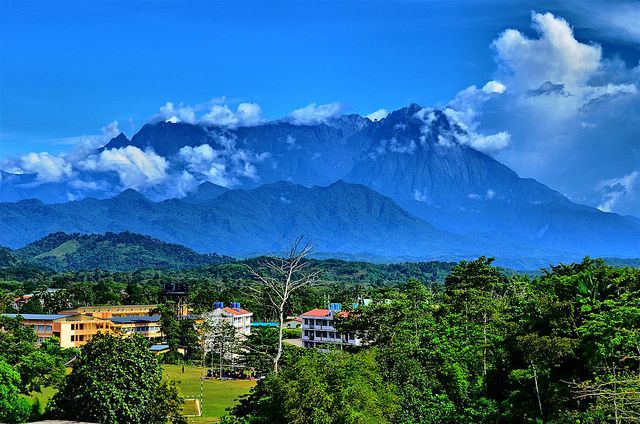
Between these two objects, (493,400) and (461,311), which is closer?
(493,400)

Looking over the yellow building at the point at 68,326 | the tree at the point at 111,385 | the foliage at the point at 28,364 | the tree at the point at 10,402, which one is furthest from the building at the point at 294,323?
the tree at the point at 111,385

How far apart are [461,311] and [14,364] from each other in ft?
79.1

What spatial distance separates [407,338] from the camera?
3562cm

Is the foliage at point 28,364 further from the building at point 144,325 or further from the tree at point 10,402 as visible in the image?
the building at point 144,325

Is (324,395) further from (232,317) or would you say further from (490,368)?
(232,317)

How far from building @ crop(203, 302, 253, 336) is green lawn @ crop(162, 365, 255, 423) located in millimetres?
12768

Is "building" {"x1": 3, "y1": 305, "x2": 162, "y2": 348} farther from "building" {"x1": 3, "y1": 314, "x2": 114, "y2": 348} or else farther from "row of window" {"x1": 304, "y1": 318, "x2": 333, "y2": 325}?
"row of window" {"x1": 304, "y1": 318, "x2": 333, "y2": 325}

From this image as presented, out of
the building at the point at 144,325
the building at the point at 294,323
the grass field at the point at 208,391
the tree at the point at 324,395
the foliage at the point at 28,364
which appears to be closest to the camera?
the tree at the point at 324,395

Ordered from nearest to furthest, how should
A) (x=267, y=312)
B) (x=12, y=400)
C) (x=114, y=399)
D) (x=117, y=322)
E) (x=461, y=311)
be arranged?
(x=114, y=399) < (x=12, y=400) < (x=461, y=311) < (x=117, y=322) < (x=267, y=312)

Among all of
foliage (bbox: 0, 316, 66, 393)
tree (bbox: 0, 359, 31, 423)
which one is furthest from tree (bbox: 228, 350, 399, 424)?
foliage (bbox: 0, 316, 66, 393)

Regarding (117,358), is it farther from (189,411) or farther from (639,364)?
(189,411)

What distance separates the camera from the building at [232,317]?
267 feet

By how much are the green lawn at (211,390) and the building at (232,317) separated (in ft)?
41.9

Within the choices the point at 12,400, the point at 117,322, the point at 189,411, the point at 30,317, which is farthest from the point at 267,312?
the point at 12,400
